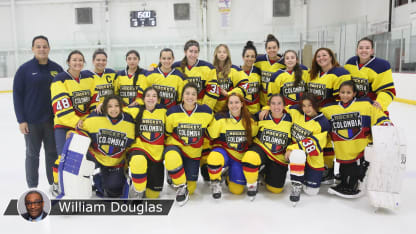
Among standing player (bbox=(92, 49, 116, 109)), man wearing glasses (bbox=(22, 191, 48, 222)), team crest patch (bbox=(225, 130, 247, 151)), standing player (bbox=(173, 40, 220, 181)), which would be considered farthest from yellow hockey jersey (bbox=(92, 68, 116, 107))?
team crest patch (bbox=(225, 130, 247, 151))

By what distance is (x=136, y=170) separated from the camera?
2.26 meters

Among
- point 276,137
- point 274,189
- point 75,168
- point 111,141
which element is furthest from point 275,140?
point 75,168

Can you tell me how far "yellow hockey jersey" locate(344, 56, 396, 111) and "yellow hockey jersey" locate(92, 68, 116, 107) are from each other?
2.11 meters

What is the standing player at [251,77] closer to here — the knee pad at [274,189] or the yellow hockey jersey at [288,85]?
the yellow hockey jersey at [288,85]

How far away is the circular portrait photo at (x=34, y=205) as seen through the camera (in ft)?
6.66

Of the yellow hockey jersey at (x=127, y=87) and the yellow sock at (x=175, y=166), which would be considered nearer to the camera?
the yellow sock at (x=175, y=166)

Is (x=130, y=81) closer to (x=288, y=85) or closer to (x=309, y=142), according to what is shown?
(x=288, y=85)

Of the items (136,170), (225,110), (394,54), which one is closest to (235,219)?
(136,170)

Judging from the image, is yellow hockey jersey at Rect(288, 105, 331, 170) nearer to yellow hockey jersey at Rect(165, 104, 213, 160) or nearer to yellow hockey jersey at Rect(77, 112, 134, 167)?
yellow hockey jersey at Rect(165, 104, 213, 160)

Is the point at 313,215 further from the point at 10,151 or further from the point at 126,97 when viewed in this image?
the point at 10,151

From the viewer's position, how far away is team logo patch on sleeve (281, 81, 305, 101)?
2775 millimetres

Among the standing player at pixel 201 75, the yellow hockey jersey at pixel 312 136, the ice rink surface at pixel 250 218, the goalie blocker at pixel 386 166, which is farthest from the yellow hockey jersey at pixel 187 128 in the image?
the goalie blocker at pixel 386 166

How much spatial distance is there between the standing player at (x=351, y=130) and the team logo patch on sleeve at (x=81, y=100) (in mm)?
1979

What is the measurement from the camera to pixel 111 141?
2.37 metres
